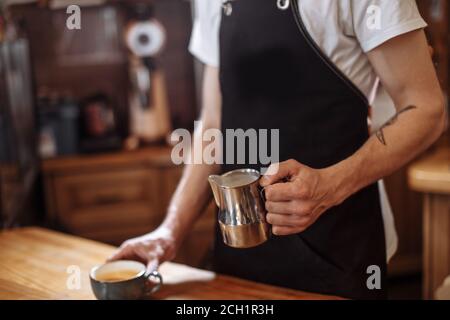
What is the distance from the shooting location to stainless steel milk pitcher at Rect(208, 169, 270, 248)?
0.96 meters

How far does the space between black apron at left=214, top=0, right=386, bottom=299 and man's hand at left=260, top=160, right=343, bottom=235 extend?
190mm

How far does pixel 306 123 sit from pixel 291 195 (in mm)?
262

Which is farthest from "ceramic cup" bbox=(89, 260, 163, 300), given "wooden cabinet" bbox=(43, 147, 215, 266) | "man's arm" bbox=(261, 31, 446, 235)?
"wooden cabinet" bbox=(43, 147, 215, 266)

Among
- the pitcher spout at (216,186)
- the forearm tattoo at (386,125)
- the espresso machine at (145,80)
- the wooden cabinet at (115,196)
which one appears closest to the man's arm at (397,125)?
the forearm tattoo at (386,125)

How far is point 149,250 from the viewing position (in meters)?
1.27

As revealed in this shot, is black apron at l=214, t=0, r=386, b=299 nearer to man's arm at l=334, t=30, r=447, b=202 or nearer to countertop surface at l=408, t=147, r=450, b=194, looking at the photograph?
man's arm at l=334, t=30, r=447, b=202

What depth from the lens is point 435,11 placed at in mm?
3477

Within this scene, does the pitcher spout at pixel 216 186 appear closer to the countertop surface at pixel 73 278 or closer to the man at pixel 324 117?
the man at pixel 324 117

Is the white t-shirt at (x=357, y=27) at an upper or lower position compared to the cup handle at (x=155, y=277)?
upper

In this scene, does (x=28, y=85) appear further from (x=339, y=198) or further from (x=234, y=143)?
(x=339, y=198)

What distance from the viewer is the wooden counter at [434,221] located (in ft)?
7.99

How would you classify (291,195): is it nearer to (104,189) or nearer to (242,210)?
(242,210)

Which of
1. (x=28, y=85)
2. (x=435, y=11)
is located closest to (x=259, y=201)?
(x=28, y=85)
